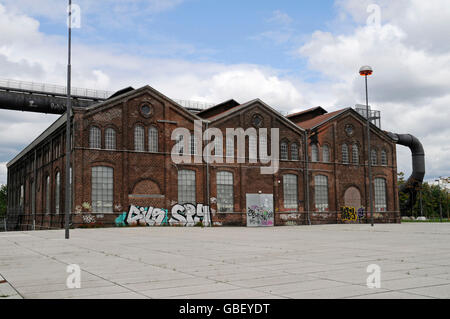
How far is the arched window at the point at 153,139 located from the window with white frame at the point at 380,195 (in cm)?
2243

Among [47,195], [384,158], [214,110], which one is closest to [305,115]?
[384,158]

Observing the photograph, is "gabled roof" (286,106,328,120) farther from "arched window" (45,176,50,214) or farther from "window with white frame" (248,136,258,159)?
"arched window" (45,176,50,214)

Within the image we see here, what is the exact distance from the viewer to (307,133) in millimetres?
40562

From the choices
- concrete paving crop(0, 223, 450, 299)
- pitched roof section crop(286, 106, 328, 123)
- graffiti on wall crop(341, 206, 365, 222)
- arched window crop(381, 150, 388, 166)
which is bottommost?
graffiti on wall crop(341, 206, 365, 222)

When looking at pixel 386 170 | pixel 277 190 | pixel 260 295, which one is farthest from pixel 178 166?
pixel 260 295

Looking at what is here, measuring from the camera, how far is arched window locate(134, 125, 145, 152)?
109 ft

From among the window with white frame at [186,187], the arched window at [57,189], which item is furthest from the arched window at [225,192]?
the arched window at [57,189]

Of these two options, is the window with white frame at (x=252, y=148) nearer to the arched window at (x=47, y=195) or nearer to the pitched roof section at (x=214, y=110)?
the pitched roof section at (x=214, y=110)

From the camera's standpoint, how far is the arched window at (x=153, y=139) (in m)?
33.6

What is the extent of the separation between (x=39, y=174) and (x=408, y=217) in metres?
49.5

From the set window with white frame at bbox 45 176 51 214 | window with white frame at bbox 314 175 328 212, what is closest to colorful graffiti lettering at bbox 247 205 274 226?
window with white frame at bbox 314 175 328 212

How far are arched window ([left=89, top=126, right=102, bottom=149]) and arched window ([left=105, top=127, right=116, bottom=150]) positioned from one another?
493 millimetres
